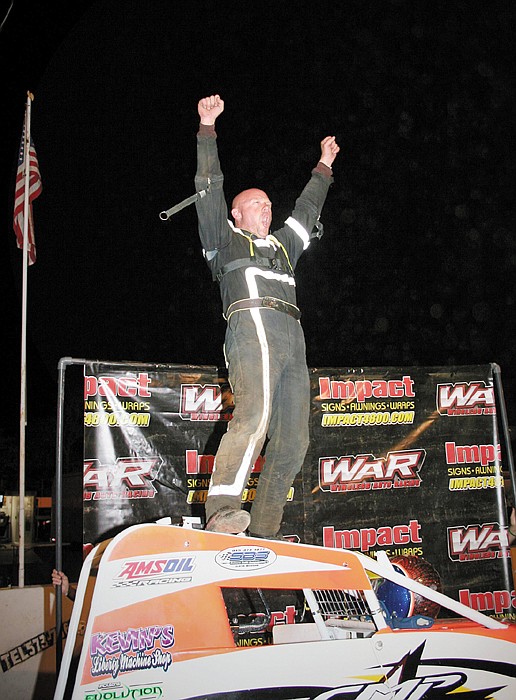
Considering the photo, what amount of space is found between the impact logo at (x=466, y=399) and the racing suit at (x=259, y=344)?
3230mm

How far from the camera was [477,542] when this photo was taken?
6.89m

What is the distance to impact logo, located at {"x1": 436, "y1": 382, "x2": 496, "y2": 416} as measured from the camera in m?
7.17

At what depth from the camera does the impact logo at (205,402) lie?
652 cm

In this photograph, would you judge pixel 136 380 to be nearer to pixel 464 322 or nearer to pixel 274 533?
pixel 274 533

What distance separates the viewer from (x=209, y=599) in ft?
10.6

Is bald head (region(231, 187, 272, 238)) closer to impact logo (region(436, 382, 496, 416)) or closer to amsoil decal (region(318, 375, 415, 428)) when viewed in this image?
amsoil decal (region(318, 375, 415, 428))

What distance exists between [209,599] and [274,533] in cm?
120

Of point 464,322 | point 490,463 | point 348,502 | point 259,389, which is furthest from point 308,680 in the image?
point 464,322

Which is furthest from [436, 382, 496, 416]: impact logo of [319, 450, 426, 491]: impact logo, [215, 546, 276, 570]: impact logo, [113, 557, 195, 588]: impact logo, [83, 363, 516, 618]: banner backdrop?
[113, 557, 195, 588]: impact logo

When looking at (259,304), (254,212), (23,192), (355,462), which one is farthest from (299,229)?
(23,192)

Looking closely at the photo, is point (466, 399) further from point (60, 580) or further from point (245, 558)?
point (60, 580)

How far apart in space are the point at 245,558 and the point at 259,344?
1371 millimetres

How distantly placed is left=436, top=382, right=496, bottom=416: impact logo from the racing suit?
10.6 ft

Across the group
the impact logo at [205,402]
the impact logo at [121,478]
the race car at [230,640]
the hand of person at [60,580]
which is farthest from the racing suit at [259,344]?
the impact logo at [205,402]
